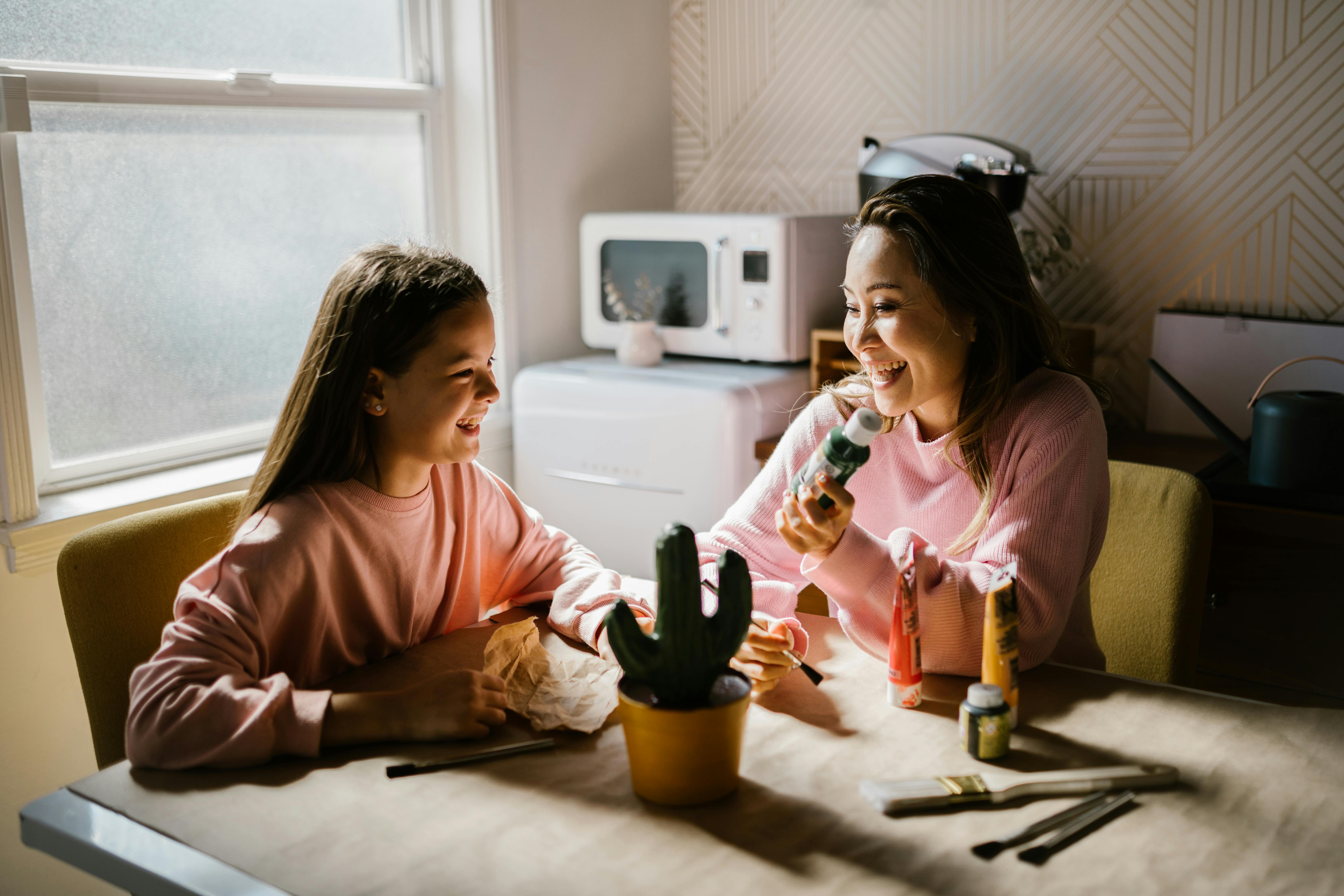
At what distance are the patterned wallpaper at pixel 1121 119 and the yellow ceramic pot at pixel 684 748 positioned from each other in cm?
174

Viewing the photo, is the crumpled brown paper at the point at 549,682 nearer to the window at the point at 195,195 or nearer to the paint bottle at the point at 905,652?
the paint bottle at the point at 905,652

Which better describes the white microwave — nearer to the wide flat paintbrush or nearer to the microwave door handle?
the microwave door handle

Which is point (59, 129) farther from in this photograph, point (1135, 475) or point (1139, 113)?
point (1139, 113)

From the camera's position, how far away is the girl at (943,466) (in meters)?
1.14

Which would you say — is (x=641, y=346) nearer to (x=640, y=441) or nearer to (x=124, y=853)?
(x=640, y=441)

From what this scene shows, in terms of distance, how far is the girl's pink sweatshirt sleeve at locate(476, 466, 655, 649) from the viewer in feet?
4.28

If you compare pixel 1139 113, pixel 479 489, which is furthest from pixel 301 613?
pixel 1139 113

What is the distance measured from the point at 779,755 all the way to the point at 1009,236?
2.40ft

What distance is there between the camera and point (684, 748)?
0.86 m

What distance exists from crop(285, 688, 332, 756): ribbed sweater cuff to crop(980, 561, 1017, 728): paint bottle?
1.95ft

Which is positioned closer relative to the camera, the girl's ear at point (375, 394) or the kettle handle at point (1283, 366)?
the girl's ear at point (375, 394)

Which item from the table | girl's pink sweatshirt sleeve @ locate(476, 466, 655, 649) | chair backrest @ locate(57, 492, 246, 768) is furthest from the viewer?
girl's pink sweatshirt sleeve @ locate(476, 466, 655, 649)

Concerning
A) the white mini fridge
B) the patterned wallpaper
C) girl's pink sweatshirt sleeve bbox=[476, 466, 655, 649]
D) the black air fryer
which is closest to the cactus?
girl's pink sweatshirt sleeve bbox=[476, 466, 655, 649]

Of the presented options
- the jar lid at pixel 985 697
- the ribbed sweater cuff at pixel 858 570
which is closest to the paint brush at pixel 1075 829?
the jar lid at pixel 985 697
